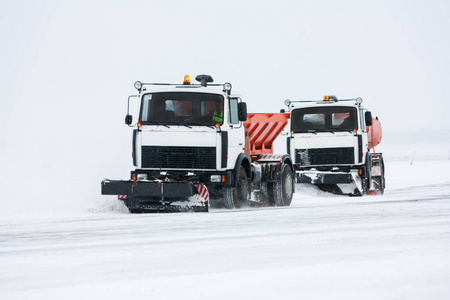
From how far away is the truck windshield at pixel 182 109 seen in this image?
48.5 feet

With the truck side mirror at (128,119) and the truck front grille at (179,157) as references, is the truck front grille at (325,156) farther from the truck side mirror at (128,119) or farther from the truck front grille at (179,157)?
the truck side mirror at (128,119)

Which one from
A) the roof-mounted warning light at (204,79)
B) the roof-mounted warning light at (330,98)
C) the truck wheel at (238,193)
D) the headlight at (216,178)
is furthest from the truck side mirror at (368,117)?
the headlight at (216,178)

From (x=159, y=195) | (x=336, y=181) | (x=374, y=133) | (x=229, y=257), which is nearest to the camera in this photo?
(x=229, y=257)

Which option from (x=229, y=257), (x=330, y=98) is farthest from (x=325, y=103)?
(x=229, y=257)

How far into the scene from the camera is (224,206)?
52.3 feet

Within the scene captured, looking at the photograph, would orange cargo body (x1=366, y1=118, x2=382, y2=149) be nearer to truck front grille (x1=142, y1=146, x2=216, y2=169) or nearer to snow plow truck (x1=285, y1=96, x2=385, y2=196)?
snow plow truck (x1=285, y1=96, x2=385, y2=196)

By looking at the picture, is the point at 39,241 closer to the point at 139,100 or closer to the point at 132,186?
the point at 132,186

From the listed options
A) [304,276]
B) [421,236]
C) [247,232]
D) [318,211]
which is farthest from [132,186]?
[304,276]

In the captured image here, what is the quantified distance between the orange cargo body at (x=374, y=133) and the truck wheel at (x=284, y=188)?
15.7 feet

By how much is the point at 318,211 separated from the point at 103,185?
425 cm

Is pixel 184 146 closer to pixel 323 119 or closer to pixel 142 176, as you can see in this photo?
pixel 142 176

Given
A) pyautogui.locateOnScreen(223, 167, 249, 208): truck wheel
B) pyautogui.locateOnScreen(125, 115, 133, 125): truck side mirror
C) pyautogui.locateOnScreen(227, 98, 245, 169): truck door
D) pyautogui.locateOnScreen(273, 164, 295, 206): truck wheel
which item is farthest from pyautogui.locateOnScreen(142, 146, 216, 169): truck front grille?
pyautogui.locateOnScreen(273, 164, 295, 206): truck wheel

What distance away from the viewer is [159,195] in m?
14.2

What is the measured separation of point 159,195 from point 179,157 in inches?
39.9
